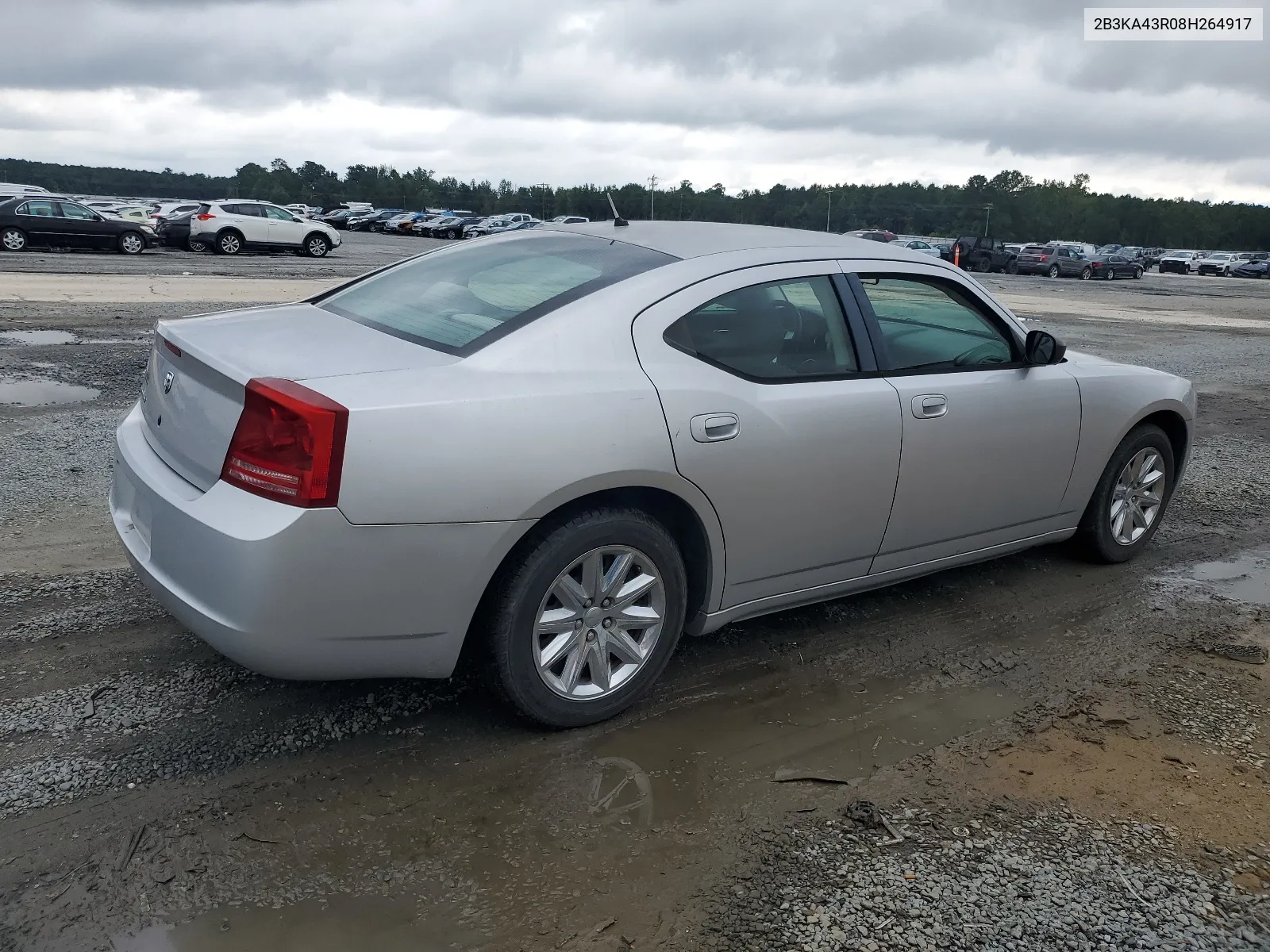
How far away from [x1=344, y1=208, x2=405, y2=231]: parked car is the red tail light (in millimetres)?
58683

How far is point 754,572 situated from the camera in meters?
3.58

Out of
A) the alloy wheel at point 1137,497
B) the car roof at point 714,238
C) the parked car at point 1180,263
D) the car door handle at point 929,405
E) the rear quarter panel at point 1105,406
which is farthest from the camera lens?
the parked car at point 1180,263

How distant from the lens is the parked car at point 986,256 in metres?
43.0

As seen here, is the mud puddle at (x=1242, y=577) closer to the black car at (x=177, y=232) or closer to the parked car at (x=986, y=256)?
the black car at (x=177, y=232)

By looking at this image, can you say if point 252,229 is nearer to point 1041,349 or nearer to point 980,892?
point 1041,349

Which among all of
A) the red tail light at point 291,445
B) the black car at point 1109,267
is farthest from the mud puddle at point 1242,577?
the black car at point 1109,267

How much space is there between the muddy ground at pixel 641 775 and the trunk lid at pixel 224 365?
87 cm

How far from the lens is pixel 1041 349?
4.36m

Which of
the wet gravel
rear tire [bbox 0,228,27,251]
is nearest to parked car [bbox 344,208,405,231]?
rear tire [bbox 0,228,27,251]

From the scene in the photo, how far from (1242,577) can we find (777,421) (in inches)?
122

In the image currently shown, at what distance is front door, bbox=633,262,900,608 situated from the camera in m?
3.33

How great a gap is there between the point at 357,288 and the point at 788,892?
2.77 m

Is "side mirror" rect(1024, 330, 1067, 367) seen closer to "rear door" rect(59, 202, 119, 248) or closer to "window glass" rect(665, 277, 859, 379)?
"window glass" rect(665, 277, 859, 379)

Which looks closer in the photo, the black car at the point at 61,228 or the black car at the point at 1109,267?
the black car at the point at 61,228
